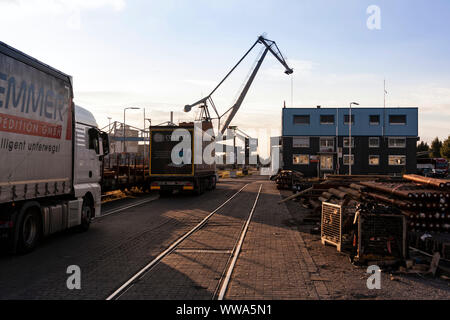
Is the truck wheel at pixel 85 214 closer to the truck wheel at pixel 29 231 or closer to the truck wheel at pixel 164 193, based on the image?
the truck wheel at pixel 29 231

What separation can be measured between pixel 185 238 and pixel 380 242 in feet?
17.3

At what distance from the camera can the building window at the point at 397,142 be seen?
59750 mm

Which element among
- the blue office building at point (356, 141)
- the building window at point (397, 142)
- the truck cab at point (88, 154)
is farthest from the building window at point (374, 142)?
the truck cab at point (88, 154)

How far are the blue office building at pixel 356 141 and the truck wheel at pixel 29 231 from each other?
52.2m

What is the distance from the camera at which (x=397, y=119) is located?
60.2m

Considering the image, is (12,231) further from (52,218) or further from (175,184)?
(175,184)

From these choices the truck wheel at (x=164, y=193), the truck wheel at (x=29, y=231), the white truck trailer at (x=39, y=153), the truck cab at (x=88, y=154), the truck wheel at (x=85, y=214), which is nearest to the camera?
the white truck trailer at (x=39, y=153)

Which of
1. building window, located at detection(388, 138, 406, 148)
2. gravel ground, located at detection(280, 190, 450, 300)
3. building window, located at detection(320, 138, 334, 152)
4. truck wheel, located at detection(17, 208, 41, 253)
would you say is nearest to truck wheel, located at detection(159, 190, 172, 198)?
truck wheel, located at detection(17, 208, 41, 253)

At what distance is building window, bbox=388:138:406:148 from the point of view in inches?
2352

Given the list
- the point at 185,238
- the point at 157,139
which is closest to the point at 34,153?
the point at 185,238

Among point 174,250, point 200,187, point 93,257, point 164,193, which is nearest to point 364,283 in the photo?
Result: point 174,250

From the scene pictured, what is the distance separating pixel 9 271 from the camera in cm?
764

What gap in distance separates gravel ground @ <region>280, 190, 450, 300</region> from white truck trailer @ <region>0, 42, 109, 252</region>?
21.8 ft

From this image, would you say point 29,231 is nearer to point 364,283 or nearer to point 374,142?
point 364,283
